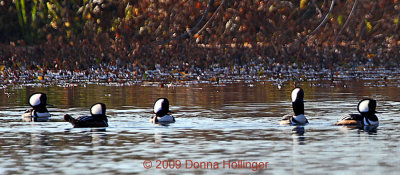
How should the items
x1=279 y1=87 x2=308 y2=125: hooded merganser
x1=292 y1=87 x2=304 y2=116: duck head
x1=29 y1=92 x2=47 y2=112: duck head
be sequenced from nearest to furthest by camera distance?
x1=279 y1=87 x2=308 y2=125: hooded merganser → x1=292 y1=87 x2=304 y2=116: duck head → x1=29 y1=92 x2=47 y2=112: duck head

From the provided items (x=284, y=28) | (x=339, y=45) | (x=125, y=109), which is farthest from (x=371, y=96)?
(x=284, y=28)

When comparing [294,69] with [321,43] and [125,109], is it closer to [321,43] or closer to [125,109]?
[321,43]

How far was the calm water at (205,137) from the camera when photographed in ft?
40.7

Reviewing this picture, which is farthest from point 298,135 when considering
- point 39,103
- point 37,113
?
point 39,103

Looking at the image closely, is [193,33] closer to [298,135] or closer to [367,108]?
[367,108]

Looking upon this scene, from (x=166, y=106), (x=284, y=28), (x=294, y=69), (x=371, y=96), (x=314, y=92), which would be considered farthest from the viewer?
(x=284, y=28)

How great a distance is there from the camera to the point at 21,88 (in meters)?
27.2

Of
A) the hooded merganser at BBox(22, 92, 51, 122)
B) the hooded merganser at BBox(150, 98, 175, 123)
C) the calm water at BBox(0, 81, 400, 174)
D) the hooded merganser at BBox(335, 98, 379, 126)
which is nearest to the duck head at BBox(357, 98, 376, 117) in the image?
the hooded merganser at BBox(335, 98, 379, 126)

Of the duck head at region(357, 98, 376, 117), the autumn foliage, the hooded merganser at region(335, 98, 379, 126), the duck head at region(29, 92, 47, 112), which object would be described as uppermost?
the autumn foliage

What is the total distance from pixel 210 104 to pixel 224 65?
13.9 metres

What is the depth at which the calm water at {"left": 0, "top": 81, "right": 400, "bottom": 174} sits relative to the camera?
12.4 metres

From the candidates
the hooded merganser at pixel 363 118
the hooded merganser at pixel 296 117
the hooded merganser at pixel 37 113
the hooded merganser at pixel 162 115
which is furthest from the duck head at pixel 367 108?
the hooded merganser at pixel 37 113

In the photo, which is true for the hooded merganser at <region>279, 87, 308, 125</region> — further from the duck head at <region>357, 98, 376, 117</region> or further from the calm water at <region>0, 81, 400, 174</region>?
the duck head at <region>357, 98, 376, 117</region>

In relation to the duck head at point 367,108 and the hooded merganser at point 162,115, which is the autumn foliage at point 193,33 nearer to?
the hooded merganser at point 162,115
